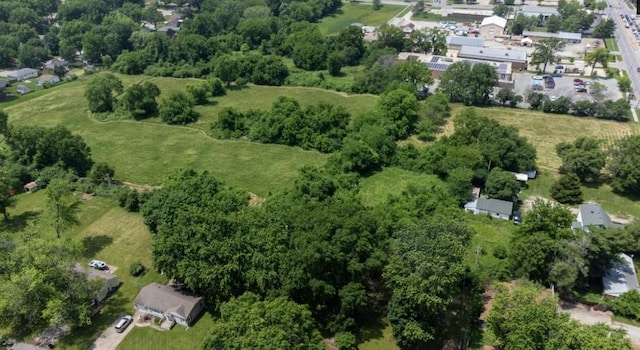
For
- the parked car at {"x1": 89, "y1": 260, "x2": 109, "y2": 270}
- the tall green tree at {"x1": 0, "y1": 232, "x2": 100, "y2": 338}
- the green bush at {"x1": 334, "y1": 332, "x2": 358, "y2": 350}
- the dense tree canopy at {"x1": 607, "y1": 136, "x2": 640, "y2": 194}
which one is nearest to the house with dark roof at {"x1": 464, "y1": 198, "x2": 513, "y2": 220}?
the dense tree canopy at {"x1": 607, "y1": 136, "x2": 640, "y2": 194}

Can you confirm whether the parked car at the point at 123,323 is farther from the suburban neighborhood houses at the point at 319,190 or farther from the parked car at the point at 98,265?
the parked car at the point at 98,265

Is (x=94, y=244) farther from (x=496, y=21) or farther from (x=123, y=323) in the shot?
(x=496, y=21)

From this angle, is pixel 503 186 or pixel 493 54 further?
pixel 493 54

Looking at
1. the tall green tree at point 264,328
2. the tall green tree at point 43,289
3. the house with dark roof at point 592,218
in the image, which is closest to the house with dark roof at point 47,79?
the tall green tree at point 43,289

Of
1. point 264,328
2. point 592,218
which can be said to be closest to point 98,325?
point 264,328

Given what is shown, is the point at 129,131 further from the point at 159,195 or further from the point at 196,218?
the point at 196,218

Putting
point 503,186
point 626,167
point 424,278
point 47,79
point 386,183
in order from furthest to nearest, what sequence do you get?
1. point 47,79
2. point 386,183
3. point 626,167
4. point 503,186
5. point 424,278
